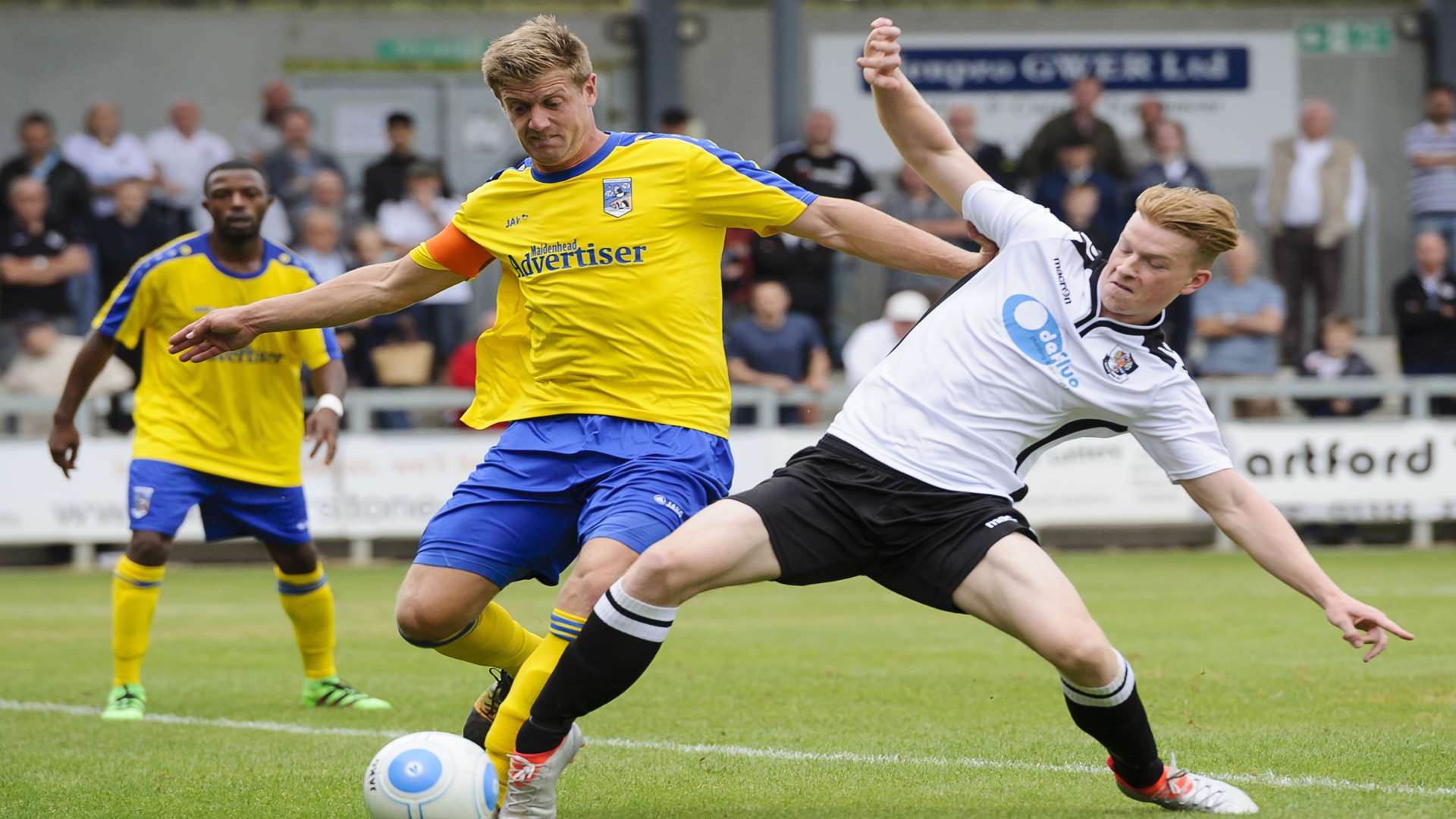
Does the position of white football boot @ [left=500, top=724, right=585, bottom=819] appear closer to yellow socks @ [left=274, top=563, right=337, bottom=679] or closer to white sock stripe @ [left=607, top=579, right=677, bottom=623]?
white sock stripe @ [left=607, top=579, right=677, bottom=623]

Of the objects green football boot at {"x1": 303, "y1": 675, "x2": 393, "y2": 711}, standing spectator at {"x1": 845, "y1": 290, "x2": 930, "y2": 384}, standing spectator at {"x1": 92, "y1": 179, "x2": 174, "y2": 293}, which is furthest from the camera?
standing spectator at {"x1": 92, "y1": 179, "x2": 174, "y2": 293}

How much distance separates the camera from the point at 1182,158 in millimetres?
16781

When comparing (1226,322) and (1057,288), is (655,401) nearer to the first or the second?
(1057,288)

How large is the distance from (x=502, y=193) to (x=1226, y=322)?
11.9 meters

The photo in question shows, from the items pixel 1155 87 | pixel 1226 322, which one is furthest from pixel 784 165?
pixel 1155 87

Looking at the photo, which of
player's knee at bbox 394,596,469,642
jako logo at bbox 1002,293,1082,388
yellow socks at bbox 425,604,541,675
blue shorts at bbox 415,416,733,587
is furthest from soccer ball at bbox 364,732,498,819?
jako logo at bbox 1002,293,1082,388

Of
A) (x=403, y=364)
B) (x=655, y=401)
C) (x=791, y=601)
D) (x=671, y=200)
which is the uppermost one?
(x=671, y=200)

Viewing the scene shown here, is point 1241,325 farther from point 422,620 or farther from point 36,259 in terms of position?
point 422,620

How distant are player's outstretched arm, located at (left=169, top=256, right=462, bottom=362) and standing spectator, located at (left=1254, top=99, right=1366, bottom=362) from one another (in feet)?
43.6

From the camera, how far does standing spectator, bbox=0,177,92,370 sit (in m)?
15.6

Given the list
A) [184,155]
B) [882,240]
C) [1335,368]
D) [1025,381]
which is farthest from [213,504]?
[1335,368]

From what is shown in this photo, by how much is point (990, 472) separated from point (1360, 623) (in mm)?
1049

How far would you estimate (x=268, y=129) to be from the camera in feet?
55.3

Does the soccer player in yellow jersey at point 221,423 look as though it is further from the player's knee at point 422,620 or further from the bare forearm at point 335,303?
the player's knee at point 422,620
